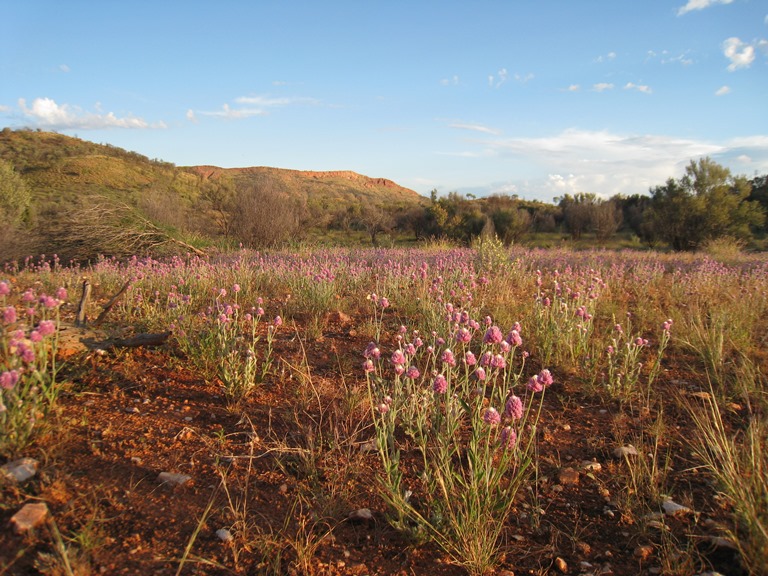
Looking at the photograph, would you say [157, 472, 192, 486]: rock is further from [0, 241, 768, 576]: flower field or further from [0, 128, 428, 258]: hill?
[0, 128, 428, 258]: hill

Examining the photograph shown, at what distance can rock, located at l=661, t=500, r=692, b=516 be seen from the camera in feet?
6.46

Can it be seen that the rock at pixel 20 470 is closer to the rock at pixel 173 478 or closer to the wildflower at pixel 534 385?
the rock at pixel 173 478

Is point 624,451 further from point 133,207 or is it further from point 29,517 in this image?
point 133,207

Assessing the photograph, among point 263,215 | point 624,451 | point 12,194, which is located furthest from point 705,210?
point 12,194

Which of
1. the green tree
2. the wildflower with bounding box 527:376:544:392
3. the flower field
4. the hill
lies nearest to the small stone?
the flower field

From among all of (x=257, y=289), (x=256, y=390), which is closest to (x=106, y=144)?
(x=257, y=289)

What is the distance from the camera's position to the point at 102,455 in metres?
2.12

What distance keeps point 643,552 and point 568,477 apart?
1.65ft

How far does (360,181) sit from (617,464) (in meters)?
92.8

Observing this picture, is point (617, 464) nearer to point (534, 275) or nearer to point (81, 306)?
point (81, 306)

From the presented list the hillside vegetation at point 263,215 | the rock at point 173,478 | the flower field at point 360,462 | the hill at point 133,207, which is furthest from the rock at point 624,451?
the hill at point 133,207

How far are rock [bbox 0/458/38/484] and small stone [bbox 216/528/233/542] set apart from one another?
825 millimetres

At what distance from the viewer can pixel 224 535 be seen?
1715mm

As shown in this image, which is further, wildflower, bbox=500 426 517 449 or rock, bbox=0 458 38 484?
rock, bbox=0 458 38 484
